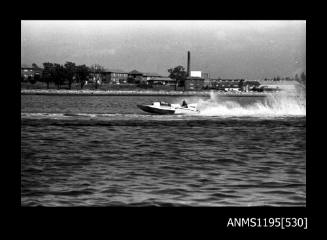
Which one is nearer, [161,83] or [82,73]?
[82,73]

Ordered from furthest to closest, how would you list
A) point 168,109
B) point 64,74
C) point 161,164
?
point 64,74 → point 168,109 → point 161,164

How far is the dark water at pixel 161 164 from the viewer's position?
1086cm

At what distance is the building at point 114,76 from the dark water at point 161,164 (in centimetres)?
13550

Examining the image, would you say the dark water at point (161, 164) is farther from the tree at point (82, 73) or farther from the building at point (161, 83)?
the building at point (161, 83)

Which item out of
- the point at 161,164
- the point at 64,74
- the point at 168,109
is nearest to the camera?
the point at 161,164

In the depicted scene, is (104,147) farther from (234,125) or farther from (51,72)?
(51,72)

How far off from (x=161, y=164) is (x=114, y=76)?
157437 mm

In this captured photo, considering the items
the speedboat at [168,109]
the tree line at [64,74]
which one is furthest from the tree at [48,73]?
the speedboat at [168,109]

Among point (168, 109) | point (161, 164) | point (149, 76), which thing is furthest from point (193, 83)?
point (161, 164)

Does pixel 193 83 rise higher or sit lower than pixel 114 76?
lower

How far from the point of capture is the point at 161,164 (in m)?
16.3

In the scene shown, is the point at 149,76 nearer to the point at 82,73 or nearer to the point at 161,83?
the point at 161,83
